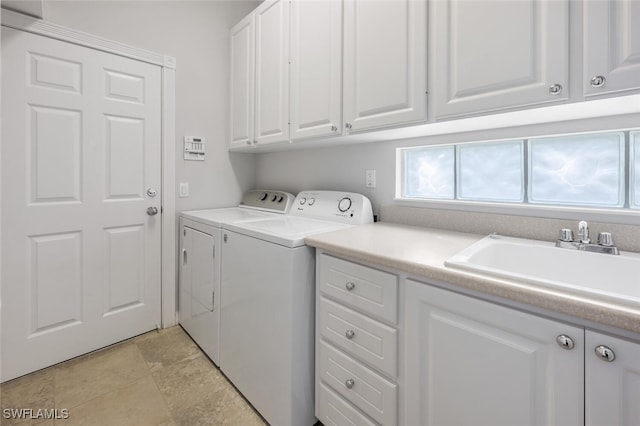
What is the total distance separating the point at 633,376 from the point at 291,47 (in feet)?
6.85

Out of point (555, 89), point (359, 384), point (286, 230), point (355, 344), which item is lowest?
point (359, 384)

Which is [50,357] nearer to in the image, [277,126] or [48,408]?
[48,408]

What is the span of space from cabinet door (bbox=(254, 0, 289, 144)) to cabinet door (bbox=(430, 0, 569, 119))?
41.0 inches

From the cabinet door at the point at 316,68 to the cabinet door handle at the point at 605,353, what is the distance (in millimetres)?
1336

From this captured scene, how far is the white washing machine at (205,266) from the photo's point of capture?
5.95 feet

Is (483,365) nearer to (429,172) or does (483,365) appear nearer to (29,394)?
(429,172)

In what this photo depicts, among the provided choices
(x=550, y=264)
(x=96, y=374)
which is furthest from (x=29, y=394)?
(x=550, y=264)

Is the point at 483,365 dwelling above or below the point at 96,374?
above

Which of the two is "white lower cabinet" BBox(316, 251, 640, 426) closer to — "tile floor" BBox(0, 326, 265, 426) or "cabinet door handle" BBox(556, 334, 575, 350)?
"cabinet door handle" BBox(556, 334, 575, 350)

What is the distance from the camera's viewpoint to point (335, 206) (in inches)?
73.7

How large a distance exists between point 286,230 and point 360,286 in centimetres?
53

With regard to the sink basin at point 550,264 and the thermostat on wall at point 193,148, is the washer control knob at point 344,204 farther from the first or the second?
the thermostat on wall at point 193,148

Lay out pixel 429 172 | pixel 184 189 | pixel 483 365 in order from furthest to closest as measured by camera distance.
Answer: pixel 184 189
pixel 429 172
pixel 483 365

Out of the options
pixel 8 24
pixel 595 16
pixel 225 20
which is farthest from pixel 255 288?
pixel 225 20
